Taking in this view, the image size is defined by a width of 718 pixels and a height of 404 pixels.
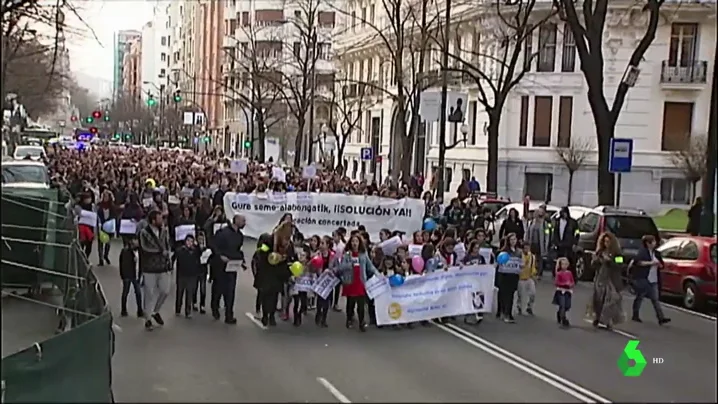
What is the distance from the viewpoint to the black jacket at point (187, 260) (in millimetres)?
16828

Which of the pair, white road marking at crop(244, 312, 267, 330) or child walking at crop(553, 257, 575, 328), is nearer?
white road marking at crop(244, 312, 267, 330)

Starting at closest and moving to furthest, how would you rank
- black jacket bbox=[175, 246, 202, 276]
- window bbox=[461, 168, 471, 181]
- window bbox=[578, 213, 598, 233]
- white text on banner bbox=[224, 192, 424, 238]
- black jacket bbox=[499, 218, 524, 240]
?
black jacket bbox=[175, 246, 202, 276], black jacket bbox=[499, 218, 524, 240], window bbox=[578, 213, 598, 233], white text on banner bbox=[224, 192, 424, 238], window bbox=[461, 168, 471, 181]

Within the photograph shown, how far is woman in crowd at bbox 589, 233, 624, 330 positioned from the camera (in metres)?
16.6

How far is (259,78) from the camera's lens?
6394 centimetres

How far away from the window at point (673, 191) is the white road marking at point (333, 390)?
134ft

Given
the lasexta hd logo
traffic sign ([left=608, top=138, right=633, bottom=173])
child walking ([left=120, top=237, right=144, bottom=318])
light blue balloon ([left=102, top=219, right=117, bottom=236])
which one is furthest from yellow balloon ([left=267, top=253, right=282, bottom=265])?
traffic sign ([left=608, top=138, right=633, bottom=173])

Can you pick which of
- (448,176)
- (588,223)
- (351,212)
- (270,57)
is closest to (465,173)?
(448,176)

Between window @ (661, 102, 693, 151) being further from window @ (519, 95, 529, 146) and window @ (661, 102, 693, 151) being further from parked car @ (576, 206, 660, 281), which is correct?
parked car @ (576, 206, 660, 281)

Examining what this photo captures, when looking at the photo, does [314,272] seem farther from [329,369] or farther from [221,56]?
[221,56]

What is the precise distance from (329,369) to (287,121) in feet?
248

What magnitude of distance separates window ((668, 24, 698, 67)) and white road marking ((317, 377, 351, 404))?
41374 mm

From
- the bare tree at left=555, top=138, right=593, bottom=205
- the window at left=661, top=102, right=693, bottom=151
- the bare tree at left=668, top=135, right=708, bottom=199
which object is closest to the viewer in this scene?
the bare tree at left=668, top=135, right=708, bottom=199

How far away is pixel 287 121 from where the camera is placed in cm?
8756

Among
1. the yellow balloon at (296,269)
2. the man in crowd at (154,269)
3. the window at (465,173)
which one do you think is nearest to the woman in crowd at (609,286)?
the yellow balloon at (296,269)
